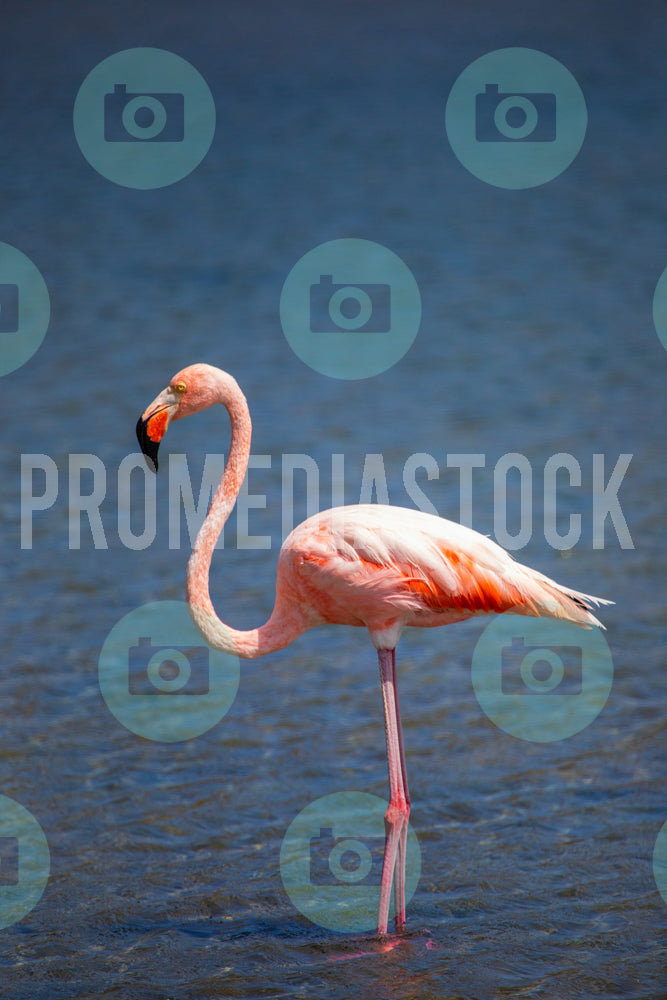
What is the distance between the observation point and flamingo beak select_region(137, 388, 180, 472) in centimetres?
405

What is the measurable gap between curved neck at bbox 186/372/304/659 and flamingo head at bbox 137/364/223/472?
0.04m

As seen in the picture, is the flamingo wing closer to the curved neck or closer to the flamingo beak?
the curved neck

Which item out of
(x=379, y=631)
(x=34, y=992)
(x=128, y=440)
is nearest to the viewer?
(x=34, y=992)

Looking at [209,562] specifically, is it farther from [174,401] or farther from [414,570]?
[414,570]

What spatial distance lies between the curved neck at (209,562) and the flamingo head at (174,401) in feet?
0.14

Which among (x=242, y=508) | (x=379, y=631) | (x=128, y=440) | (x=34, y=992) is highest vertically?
(x=128, y=440)

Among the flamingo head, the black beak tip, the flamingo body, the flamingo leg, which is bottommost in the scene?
the flamingo leg

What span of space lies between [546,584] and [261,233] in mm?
7967

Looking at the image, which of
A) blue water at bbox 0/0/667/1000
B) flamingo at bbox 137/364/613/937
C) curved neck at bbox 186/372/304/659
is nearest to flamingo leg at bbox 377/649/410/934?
flamingo at bbox 137/364/613/937

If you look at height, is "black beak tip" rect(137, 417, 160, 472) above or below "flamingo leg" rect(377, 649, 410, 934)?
above

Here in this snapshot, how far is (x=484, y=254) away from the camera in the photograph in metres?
11.1

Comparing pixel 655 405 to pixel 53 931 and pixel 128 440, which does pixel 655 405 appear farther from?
pixel 53 931

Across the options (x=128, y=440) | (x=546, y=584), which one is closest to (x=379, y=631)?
(x=546, y=584)

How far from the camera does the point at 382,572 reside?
408cm
